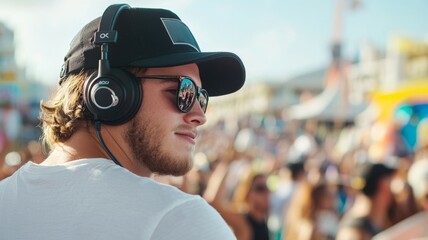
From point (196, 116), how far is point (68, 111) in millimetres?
342

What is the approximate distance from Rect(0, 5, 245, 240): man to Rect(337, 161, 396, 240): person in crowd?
2.51m

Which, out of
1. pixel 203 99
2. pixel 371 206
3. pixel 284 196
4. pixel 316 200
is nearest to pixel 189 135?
pixel 203 99

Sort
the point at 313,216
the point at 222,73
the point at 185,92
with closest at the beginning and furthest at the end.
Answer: the point at 185,92 → the point at 222,73 → the point at 313,216

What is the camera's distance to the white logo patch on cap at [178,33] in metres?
1.32

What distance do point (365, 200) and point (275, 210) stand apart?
7.70 feet

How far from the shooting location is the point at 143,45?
1.29 m

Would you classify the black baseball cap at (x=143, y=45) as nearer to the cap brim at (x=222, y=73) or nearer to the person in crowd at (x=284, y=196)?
the cap brim at (x=222, y=73)

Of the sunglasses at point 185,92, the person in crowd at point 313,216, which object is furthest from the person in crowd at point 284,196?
the sunglasses at point 185,92

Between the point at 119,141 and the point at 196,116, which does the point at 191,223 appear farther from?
the point at 196,116

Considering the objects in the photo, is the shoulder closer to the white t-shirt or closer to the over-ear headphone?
the white t-shirt

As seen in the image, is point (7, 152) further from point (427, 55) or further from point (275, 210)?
point (427, 55)

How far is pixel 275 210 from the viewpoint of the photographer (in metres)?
6.22

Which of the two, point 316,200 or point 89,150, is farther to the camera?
point 316,200

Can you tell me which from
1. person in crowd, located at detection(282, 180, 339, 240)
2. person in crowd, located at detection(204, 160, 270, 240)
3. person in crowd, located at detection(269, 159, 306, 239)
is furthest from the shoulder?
person in crowd, located at detection(269, 159, 306, 239)
